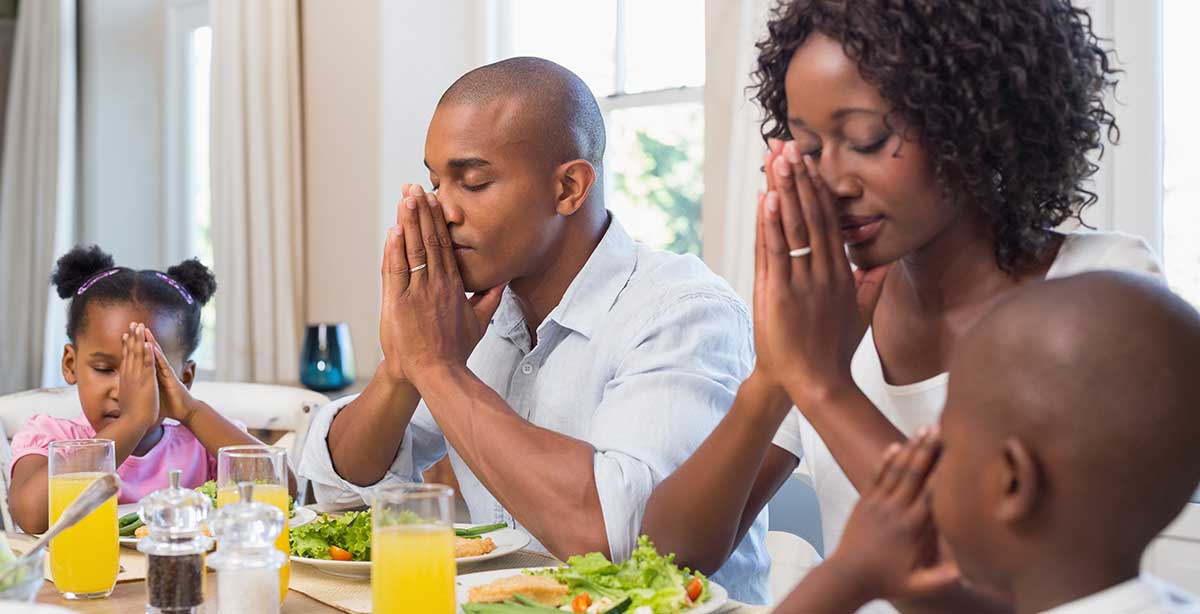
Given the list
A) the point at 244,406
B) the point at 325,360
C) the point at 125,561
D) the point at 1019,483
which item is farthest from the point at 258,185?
the point at 1019,483

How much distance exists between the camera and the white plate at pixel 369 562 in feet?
4.76

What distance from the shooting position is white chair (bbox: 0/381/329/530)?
2373mm

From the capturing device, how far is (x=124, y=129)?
5.26m

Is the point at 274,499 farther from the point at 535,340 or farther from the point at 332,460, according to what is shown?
the point at 535,340

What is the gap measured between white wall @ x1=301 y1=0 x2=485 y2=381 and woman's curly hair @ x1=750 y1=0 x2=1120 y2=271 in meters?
2.64

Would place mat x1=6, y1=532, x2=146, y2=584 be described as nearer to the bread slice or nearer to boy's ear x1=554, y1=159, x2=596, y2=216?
the bread slice

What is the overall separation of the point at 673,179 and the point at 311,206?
132 centimetres

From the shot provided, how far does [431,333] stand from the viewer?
1771 millimetres

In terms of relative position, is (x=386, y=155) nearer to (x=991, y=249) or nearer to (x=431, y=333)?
(x=431, y=333)

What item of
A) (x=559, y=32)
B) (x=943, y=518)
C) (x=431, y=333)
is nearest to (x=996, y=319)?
(x=943, y=518)

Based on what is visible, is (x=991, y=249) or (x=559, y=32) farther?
(x=559, y=32)

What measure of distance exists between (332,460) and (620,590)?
2.56 ft

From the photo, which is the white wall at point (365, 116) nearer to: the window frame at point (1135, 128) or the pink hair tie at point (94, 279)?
the pink hair tie at point (94, 279)

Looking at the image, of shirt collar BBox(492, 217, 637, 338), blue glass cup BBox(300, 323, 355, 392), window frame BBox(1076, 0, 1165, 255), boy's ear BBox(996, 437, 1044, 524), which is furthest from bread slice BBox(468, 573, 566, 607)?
blue glass cup BBox(300, 323, 355, 392)
